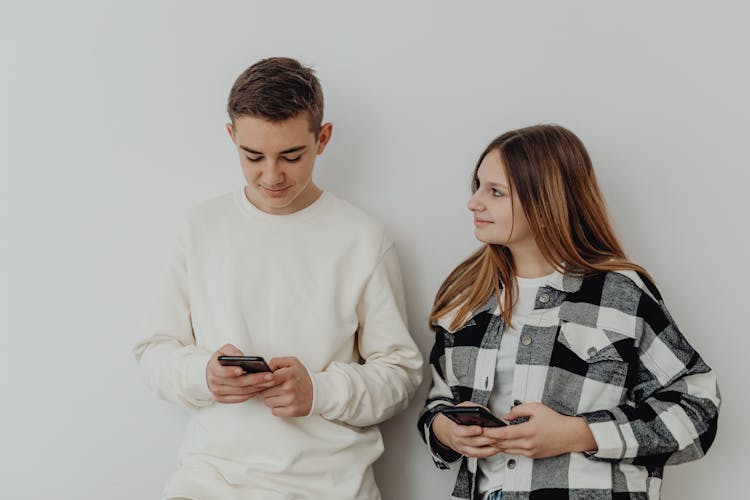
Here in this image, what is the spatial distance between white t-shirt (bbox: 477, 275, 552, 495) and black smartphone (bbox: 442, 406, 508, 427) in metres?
0.14

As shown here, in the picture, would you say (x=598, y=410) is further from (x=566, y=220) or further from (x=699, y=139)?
(x=699, y=139)

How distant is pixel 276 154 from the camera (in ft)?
5.35

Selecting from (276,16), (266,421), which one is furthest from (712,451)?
(276,16)

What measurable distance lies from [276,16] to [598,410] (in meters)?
1.06

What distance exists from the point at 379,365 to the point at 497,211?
1.28ft

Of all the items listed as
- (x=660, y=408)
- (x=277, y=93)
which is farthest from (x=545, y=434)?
(x=277, y=93)

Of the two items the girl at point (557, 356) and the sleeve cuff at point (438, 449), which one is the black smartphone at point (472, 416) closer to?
the girl at point (557, 356)

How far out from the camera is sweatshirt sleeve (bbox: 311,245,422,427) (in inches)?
66.0

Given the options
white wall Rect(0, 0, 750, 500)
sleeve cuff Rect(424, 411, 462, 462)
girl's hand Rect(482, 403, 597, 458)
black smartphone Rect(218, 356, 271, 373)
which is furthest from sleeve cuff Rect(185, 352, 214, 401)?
girl's hand Rect(482, 403, 597, 458)

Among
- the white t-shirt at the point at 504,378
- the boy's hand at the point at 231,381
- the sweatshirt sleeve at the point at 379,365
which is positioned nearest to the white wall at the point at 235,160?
the sweatshirt sleeve at the point at 379,365

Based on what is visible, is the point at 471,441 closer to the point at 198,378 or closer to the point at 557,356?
the point at 557,356

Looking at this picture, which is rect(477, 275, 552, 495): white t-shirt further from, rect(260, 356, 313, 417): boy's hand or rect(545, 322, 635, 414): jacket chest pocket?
Answer: rect(260, 356, 313, 417): boy's hand

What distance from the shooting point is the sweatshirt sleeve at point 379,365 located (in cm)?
168

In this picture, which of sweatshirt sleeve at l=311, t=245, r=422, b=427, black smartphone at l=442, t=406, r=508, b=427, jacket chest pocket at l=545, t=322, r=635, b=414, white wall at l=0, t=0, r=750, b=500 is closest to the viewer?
black smartphone at l=442, t=406, r=508, b=427
